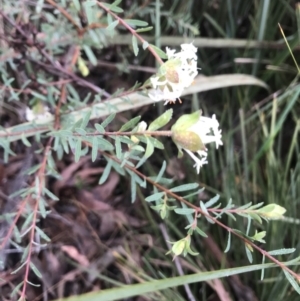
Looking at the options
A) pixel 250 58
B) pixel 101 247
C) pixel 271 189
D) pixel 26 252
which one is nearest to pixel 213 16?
pixel 250 58

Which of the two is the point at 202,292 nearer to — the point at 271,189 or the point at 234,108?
the point at 271,189

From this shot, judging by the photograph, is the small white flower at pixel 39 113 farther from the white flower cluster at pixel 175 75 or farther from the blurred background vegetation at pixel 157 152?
the white flower cluster at pixel 175 75

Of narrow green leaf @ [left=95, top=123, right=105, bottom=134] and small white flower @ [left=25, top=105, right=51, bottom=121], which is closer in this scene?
narrow green leaf @ [left=95, top=123, right=105, bottom=134]

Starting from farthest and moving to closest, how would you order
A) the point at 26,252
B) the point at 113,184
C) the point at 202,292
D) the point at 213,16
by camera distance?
the point at 213,16, the point at 113,184, the point at 202,292, the point at 26,252

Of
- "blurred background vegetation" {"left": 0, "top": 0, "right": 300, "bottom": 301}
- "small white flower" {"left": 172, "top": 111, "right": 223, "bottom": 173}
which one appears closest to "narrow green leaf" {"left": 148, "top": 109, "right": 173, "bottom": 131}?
"small white flower" {"left": 172, "top": 111, "right": 223, "bottom": 173}

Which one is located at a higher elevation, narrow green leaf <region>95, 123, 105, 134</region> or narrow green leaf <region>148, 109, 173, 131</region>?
narrow green leaf <region>148, 109, 173, 131</region>

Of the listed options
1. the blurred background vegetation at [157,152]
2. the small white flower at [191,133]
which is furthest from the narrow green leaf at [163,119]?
the blurred background vegetation at [157,152]

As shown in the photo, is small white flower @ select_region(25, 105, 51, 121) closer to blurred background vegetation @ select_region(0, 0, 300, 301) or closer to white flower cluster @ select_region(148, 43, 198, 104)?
blurred background vegetation @ select_region(0, 0, 300, 301)

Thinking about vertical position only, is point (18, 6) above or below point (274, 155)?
above
